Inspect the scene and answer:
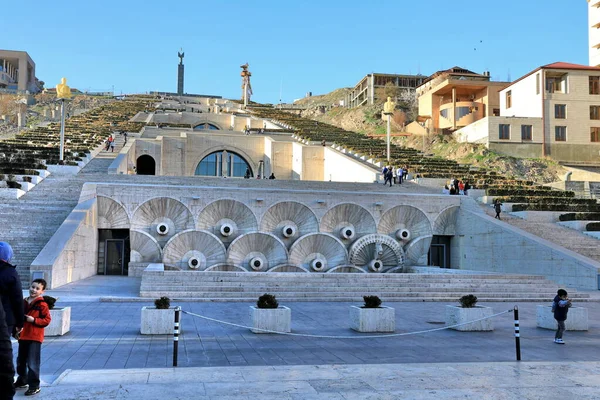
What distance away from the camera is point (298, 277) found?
48.5 feet

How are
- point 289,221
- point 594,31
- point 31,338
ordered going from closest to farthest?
point 31,338, point 289,221, point 594,31

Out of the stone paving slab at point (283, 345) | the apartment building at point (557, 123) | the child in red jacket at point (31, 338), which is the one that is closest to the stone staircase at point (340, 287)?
the stone paving slab at point (283, 345)

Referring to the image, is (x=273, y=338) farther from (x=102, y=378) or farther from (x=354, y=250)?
(x=354, y=250)

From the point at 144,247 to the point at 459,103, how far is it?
144 feet

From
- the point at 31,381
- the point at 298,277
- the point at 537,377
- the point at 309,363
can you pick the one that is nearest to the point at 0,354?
the point at 31,381

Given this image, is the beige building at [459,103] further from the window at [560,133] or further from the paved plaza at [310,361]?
the paved plaza at [310,361]

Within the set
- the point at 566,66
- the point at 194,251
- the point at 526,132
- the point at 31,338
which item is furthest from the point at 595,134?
the point at 31,338

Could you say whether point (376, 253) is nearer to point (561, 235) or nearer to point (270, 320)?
point (561, 235)

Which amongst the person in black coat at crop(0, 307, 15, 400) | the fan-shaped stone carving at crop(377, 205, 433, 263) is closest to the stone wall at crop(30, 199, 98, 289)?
the fan-shaped stone carving at crop(377, 205, 433, 263)

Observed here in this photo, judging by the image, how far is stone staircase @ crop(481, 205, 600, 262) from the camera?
19141mm

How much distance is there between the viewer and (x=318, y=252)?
21.0 meters

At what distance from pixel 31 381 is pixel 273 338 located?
4.14 metres

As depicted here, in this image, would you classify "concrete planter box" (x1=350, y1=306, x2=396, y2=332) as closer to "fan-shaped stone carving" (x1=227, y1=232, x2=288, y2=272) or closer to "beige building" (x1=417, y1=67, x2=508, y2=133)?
"fan-shaped stone carving" (x1=227, y1=232, x2=288, y2=272)

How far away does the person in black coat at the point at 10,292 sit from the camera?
13.9ft
